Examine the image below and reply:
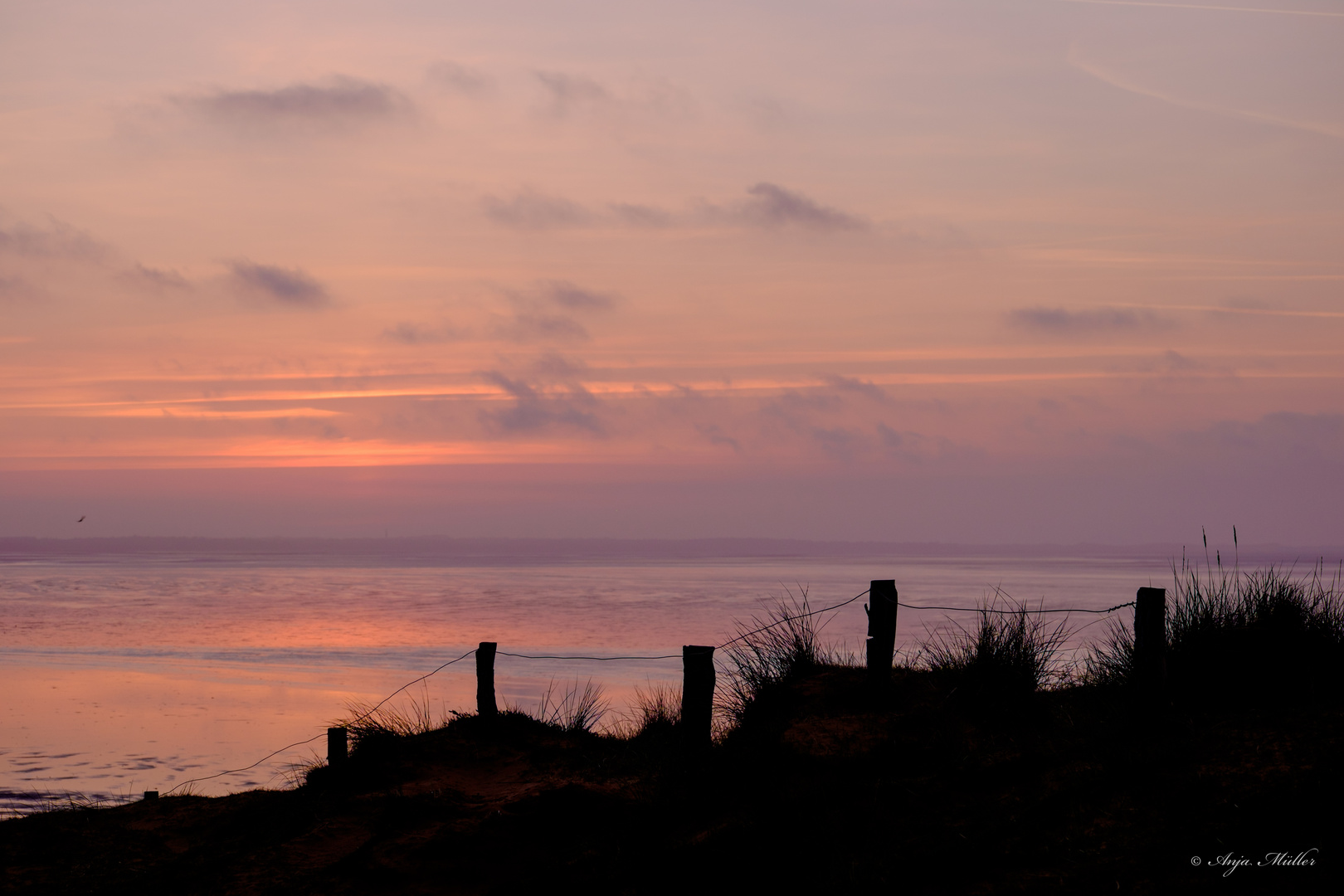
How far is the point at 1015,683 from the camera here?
35.2 feet

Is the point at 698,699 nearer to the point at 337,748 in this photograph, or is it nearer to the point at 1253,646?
the point at 337,748

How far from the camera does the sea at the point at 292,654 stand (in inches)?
712

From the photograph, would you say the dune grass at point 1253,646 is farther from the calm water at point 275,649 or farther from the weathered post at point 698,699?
the calm water at point 275,649

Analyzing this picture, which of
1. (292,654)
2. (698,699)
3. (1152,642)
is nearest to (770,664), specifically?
(698,699)

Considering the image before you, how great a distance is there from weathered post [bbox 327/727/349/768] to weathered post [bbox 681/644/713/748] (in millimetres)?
4196

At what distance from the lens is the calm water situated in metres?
18.6

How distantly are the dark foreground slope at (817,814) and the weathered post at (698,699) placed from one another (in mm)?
269

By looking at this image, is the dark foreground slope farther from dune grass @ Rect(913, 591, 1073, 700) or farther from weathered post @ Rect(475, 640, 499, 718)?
weathered post @ Rect(475, 640, 499, 718)

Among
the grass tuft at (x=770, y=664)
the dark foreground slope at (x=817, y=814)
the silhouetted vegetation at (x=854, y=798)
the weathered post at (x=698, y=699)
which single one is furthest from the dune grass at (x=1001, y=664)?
the weathered post at (x=698, y=699)

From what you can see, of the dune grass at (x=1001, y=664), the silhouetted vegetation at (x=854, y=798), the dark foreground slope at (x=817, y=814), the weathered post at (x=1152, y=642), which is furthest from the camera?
the dune grass at (x=1001, y=664)

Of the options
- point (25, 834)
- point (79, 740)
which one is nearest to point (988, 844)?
point (25, 834)

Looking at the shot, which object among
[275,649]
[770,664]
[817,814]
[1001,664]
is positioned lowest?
[275,649]

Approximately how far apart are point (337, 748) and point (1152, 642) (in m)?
8.80

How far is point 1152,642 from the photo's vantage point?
9492 millimetres
